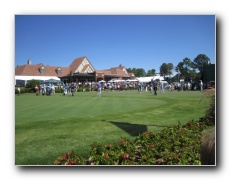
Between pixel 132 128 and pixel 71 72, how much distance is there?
1.63m

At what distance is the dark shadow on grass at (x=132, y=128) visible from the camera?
4332 mm

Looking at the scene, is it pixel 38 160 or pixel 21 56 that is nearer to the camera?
pixel 38 160

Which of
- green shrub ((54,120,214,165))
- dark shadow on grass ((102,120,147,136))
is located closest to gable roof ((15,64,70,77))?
dark shadow on grass ((102,120,147,136))

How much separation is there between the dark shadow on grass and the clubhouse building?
38.0 inches

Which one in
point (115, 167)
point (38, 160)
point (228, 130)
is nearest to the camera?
point (38, 160)

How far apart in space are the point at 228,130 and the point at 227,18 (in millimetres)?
2030

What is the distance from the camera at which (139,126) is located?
460 cm

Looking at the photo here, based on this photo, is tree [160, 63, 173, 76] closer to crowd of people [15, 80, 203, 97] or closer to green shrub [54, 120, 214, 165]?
crowd of people [15, 80, 203, 97]

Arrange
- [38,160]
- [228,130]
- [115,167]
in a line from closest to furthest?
[38,160], [115,167], [228,130]

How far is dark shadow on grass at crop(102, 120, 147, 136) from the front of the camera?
14.2 feet

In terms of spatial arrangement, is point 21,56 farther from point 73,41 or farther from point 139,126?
point 139,126

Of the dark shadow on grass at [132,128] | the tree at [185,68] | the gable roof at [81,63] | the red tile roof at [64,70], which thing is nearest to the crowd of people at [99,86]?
the tree at [185,68]

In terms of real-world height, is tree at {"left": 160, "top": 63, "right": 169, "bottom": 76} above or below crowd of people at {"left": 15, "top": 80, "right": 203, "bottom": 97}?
above
